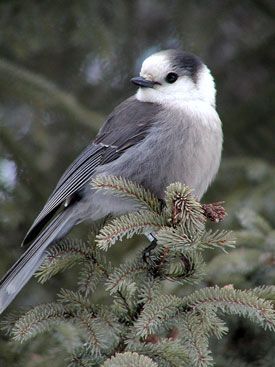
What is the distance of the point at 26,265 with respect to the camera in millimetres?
3072

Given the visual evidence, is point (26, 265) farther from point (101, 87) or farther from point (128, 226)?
point (101, 87)

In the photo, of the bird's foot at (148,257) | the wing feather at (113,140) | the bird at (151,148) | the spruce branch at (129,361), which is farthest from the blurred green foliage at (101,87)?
the spruce branch at (129,361)

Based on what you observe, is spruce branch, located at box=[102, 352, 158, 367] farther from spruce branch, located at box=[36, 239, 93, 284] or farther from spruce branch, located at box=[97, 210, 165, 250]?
spruce branch, located at box=[36, 239, 93, 284]

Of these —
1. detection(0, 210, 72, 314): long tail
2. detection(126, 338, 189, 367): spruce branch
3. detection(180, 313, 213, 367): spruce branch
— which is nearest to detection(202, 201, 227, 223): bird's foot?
detection(180, 313, 213, 367): spruce branch

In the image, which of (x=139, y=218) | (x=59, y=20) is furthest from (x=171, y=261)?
(x=59, y=20)

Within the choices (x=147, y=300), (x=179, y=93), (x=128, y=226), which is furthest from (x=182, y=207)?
(x=179, y=93)

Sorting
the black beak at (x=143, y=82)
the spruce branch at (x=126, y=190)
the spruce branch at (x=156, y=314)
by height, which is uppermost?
the black beak at (x=143, y=82)

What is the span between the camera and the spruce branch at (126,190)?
2.76 meters

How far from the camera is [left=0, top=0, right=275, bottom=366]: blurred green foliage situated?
3773 mm

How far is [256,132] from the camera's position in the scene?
4785 millimetres

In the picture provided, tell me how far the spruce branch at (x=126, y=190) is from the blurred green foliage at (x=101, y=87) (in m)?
0.64

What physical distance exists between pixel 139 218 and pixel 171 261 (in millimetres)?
226

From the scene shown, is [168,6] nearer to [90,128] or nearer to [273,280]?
[90,128]

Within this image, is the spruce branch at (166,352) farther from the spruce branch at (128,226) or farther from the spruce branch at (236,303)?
the spruce branch at (128,226)
